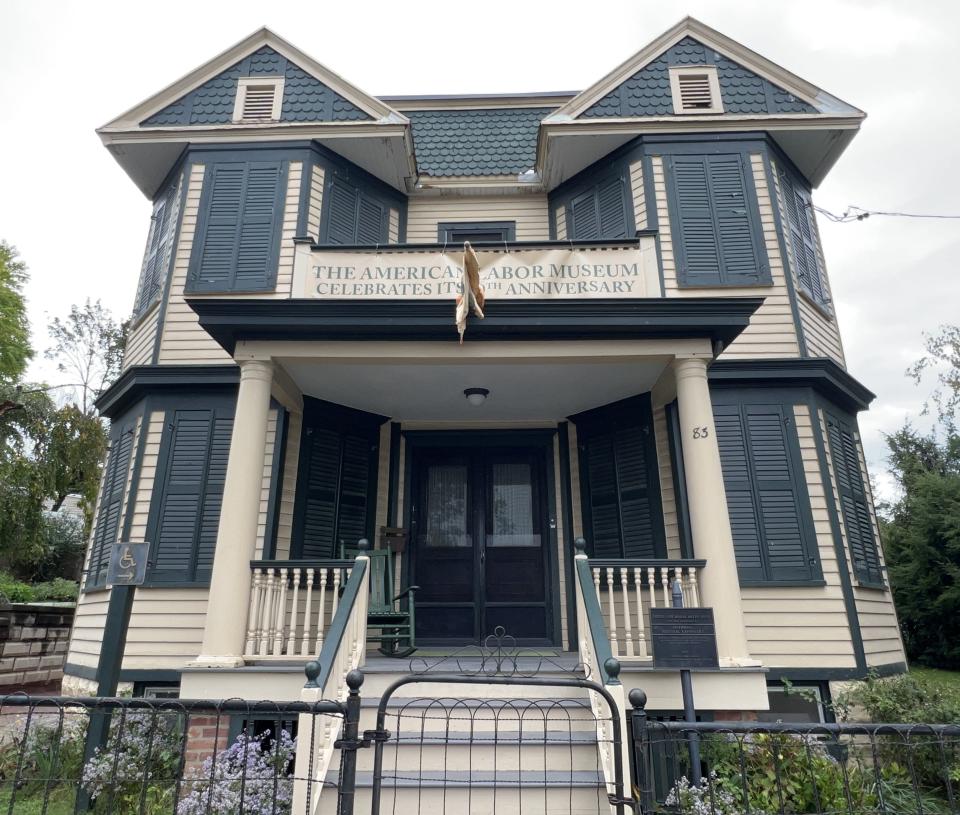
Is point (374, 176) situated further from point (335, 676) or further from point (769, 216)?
point (335, 676)

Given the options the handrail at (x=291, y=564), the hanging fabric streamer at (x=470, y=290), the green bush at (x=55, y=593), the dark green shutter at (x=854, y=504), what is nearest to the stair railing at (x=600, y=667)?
the handrail at (x=291, y=564)

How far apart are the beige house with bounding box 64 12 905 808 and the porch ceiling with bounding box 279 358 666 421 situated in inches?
2.0

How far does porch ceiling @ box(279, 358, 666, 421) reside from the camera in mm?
6621

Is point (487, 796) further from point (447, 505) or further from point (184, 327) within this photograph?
point (184, 327)

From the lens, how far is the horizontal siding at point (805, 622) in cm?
676

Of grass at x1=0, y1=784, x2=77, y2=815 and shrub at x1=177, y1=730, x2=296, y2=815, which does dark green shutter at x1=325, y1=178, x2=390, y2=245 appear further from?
grass at x1=0, y1=784, x2=77, y2=815

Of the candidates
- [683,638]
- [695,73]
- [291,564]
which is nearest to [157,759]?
[291,564]

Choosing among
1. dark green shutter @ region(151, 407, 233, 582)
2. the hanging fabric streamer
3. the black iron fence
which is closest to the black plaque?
the black iron fence

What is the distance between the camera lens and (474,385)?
716 cm

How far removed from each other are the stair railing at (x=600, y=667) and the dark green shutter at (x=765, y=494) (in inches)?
104

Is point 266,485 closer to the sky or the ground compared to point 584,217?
closer to the ground

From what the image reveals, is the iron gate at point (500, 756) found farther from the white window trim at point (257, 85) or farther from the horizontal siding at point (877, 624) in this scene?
the white window trim at point (257, 85)

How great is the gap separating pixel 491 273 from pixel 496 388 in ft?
4.69

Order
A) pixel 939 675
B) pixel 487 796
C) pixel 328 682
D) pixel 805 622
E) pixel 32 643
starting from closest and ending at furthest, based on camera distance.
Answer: pixel 487 796 < pixel 328 682 < pixel 805 622 < pixel 939 675 < pixel 32 643
